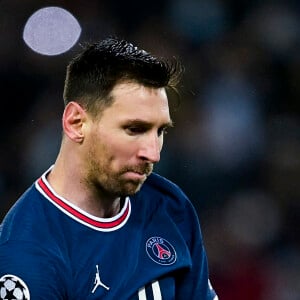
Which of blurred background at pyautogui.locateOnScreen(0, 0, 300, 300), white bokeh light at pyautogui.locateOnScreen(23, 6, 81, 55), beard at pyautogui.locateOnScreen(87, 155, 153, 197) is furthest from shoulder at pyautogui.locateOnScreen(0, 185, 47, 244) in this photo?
white bokeh light at pyautogui.locateOnScreen(23, 6, 81, 55)

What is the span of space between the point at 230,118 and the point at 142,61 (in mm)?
1891

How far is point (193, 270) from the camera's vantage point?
1809 millimetres

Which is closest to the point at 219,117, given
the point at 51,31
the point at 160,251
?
the point at 51,31

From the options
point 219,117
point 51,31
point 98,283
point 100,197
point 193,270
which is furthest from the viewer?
point 51,31

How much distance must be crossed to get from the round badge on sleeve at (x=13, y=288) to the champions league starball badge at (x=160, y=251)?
1.07ft

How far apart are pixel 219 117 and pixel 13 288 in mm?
2124

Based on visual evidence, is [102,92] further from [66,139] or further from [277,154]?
[277,154]

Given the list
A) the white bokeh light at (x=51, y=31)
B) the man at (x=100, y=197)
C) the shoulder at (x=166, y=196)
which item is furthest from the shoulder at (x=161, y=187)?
the white bokeh light at (x=51, y=31)

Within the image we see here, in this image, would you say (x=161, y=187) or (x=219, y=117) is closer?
(x=161, y=187)

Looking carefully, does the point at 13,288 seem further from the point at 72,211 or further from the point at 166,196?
the point at 166,196

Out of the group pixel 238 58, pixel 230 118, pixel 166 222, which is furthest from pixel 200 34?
pixel 166 222

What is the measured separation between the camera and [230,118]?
11.5ft

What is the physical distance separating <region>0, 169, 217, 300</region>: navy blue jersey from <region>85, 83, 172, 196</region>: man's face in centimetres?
11

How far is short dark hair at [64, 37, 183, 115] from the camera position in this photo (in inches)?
64.1
